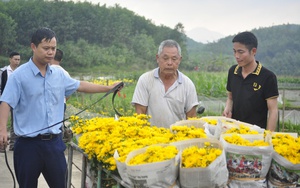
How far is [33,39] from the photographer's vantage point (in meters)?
3.64

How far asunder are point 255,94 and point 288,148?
60.1 inches

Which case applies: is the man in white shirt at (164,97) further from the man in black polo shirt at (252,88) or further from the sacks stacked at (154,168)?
the sacks stacked at (154,168)

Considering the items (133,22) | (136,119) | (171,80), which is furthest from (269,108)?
(133,22)

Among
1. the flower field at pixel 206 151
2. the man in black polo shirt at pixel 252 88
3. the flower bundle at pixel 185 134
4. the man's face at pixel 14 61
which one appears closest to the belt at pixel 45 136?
the flower field at pixel 206 151

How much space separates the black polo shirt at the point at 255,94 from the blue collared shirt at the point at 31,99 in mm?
1787

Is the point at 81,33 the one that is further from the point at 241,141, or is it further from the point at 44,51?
the point at 241,141

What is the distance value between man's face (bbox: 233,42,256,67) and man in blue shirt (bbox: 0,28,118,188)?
1.69m

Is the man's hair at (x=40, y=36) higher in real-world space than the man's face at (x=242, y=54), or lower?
higher

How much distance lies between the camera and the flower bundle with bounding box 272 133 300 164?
2.41m

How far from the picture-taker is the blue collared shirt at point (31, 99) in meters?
3.54

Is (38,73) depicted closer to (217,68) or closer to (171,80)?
(171,80)

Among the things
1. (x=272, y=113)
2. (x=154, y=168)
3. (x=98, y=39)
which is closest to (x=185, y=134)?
(x=154, y=168)

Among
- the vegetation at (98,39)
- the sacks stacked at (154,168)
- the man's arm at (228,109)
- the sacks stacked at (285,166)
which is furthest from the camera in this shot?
the vegetation at (98,39)

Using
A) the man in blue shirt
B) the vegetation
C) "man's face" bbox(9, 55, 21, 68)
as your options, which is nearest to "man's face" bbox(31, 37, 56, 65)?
the man in blue shirt
